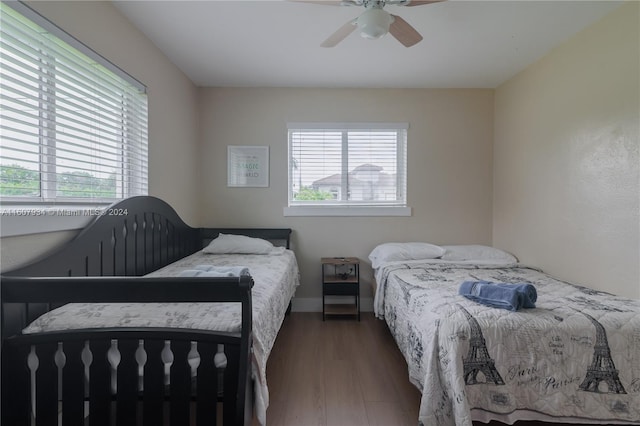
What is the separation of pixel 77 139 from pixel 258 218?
1.87 metres

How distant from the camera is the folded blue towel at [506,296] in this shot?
1.54 meters

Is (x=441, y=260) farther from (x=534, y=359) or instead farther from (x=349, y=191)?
(x=534, y=359)

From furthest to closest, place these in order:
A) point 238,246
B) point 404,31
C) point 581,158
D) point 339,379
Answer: point 238,246, point 581,158, point 339,379, point 404,31

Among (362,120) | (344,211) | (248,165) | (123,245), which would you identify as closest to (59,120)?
(123,245)

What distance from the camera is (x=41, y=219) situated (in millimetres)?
1366

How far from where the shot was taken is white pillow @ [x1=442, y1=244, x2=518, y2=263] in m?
2.94

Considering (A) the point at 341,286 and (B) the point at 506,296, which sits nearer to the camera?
(B) the point at 506,296

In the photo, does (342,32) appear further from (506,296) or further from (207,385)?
(207,385)

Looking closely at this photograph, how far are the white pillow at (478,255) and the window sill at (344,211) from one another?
2.07ft

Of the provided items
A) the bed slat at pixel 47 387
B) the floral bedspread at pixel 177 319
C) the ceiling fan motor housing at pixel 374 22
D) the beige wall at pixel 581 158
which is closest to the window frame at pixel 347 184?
the beige wall at pixel 581 158

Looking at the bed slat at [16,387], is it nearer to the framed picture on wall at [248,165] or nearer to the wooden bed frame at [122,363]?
the wooden bed frame at [122,363]

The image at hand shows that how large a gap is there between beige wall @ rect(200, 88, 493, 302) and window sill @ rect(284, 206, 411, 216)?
0.07 metres

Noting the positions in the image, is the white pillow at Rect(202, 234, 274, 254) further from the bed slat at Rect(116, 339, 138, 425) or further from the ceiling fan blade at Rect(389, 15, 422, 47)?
the ceiling fan blade at Rect(389, 15, 422, 47)

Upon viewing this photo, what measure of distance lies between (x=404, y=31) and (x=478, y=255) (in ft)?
7.39
